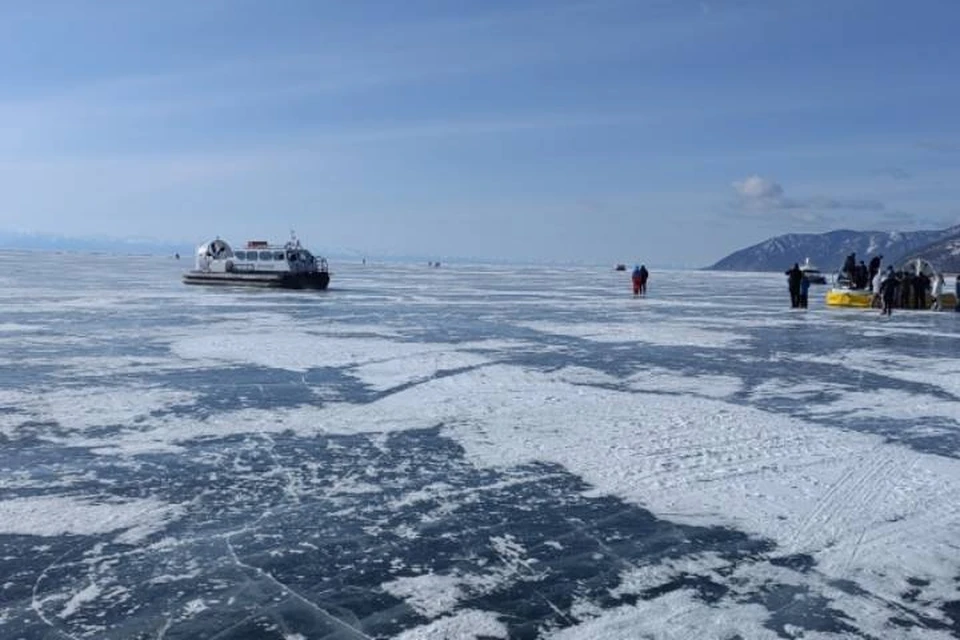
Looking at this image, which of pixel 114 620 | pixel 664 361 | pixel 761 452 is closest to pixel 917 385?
pixel 664 361

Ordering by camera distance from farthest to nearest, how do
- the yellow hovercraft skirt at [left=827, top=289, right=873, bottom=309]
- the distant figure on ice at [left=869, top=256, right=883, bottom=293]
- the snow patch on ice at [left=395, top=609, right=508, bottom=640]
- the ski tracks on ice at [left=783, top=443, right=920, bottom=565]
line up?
the distant figure on ice at [left=869, top=256, right=883, bottom=293]
the yellow hovercraft skirt at [left=827, top=289, right=873, bottom=309]
the ski tracks on ice at [left=783, top=443, right=920, bottom=565]
the snow patch on ice at [left=395, top=609, right=508, bottom=640]

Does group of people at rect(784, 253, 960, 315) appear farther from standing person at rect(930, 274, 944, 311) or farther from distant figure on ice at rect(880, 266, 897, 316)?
distant figure on ice at rect(880, 266, 897, 316)

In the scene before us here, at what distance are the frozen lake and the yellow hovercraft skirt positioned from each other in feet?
49.0

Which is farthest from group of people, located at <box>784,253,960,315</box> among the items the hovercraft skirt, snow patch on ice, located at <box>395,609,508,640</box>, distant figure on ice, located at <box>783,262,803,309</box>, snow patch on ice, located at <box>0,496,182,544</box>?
snow patch on ice, located at <box>395,609,508,640</box>

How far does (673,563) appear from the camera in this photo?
4438 millimetres

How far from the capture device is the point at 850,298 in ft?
86.7

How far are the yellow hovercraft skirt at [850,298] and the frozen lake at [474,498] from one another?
14949 millimetres

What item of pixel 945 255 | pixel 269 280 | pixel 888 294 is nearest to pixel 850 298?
pixel 888 294

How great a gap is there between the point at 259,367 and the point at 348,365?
3.99ft

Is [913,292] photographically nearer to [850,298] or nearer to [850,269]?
[850,298]

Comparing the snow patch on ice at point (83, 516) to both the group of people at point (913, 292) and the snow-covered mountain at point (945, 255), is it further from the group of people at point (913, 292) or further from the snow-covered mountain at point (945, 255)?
the snow-covered mountain at point (945, 255)

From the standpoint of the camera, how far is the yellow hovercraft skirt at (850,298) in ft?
85.4

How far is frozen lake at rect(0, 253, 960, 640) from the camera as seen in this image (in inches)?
151

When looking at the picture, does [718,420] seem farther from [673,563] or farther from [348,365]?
[348,365]
